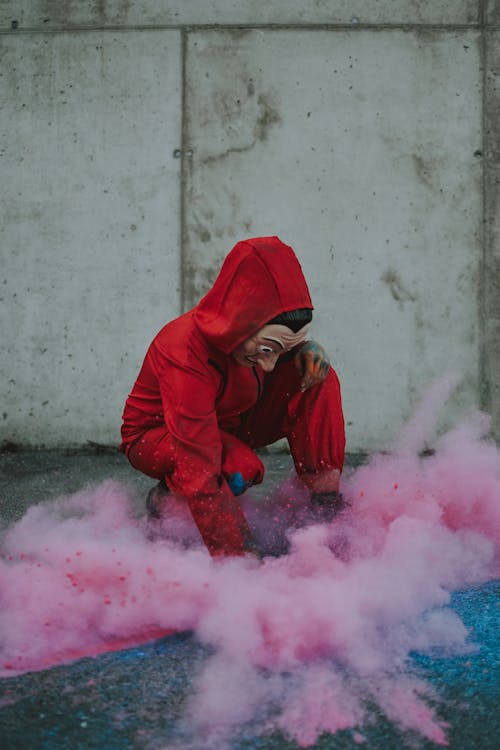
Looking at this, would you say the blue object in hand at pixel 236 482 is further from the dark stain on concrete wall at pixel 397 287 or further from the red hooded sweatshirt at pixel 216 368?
the dark stain on concrete wall at pixel 397 287

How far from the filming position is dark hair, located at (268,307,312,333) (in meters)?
2.26

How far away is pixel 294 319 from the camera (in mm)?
2266

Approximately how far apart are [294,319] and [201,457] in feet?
1.47

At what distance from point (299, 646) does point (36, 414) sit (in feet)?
8.58

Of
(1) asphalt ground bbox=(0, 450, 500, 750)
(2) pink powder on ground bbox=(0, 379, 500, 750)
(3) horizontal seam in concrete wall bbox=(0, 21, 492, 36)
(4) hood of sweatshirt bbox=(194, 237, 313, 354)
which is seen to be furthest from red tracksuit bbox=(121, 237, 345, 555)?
(3) horizontal seam in concrete wall bbox=(0, 21, 492, 36)

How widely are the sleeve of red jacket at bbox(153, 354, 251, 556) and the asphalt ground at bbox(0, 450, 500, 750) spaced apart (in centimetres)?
29

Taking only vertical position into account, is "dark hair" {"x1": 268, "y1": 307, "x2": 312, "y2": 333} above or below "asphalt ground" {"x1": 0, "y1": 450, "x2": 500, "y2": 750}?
above

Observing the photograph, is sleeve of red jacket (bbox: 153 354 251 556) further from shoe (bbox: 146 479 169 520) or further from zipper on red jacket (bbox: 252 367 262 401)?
shoe (bbox: 146 479 169 520)

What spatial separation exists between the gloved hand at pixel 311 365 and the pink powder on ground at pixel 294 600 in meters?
0.43

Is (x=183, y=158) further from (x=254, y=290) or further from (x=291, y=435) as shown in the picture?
(x=254, y=290)

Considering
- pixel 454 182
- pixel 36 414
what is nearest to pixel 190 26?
pixel 454 182

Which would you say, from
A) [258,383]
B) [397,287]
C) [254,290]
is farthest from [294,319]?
[397,287]

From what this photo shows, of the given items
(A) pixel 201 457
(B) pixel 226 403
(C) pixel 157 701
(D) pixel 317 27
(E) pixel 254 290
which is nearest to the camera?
(C) pixel 157 701

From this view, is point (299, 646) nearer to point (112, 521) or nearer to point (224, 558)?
point (224, 558)
